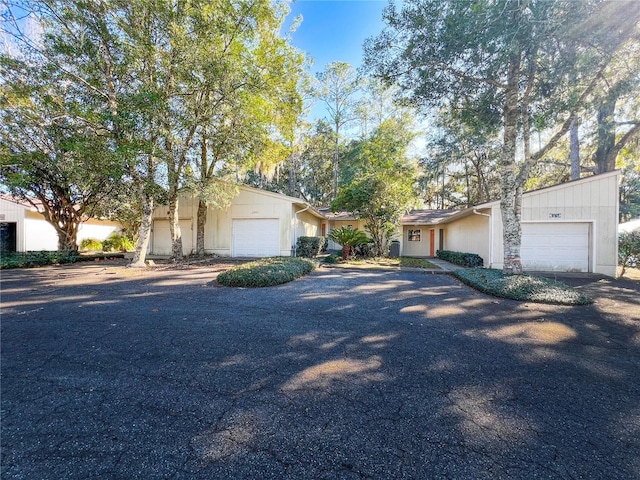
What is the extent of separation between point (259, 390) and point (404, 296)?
4654 millimetres

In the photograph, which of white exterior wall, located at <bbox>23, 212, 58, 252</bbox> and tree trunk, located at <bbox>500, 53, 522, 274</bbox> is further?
white exterior wall, located at <bbox>23, 212, 58, 252</bbox>

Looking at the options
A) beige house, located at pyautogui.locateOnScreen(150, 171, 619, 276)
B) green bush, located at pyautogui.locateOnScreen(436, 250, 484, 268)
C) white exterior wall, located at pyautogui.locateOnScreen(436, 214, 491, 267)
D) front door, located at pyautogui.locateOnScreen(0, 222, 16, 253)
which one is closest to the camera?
beige house, located at pyautogui.locateOnScreen(150, 171, 619, 276)

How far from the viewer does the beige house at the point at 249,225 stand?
1412 centimetres

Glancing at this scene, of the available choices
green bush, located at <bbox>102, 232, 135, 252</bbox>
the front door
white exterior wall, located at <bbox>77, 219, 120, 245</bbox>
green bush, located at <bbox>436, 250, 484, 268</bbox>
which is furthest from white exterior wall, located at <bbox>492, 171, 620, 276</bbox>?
white exterior wall, located at <bbox>77, 219, 120, 245</bbox>

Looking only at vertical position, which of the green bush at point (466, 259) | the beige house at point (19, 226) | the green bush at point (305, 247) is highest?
the beige house at point (19, 226)

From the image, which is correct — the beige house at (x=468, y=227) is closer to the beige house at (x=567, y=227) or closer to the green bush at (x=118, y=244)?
the beige house at (x=567, y=227)

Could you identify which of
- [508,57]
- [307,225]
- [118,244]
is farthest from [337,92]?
[118,244]

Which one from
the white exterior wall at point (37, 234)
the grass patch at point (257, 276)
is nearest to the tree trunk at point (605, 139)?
the grass patch at point (257, 276)

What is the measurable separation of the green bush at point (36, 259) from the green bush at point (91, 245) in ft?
23.7

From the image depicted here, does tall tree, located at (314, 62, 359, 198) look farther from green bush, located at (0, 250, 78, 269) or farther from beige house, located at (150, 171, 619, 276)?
green bush, located at (0, 250, 78, 269)

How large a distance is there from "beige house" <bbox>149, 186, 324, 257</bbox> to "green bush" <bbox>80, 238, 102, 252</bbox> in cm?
832

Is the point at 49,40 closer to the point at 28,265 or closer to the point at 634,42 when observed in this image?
the point at 28,265

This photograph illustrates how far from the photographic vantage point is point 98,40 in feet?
30.8

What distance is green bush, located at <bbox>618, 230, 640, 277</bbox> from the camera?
10.6 m
